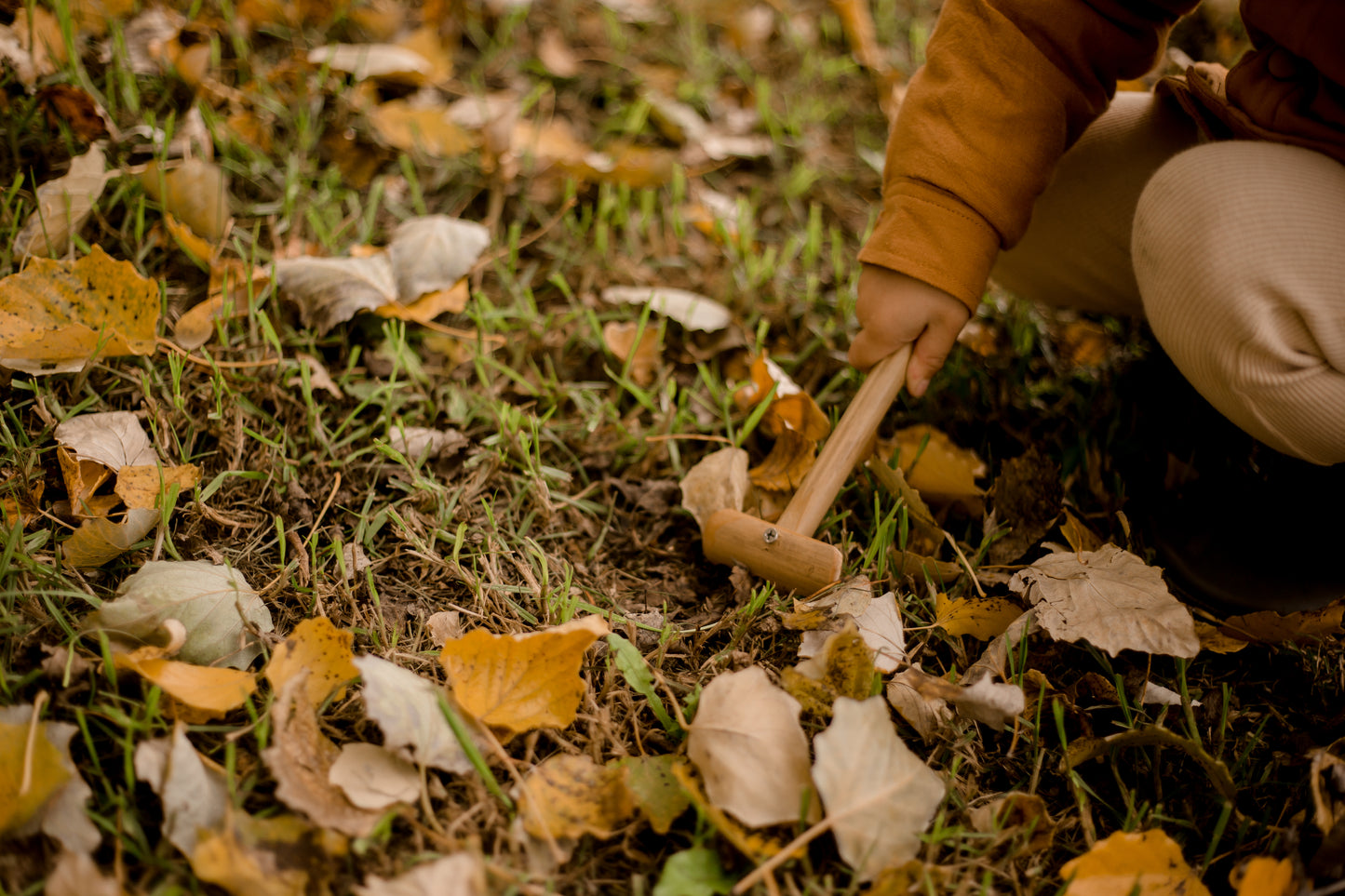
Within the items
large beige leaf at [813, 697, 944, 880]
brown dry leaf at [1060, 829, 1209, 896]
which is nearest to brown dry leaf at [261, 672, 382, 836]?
large beige leaf at [813, 697, 944, 880]

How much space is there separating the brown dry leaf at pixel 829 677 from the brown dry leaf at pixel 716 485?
29cm

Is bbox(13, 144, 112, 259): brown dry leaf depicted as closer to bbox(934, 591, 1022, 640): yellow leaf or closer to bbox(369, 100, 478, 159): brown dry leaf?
bbox(369, 100, 478, 159): brown dry leaf

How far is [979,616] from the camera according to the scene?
3.56 feet

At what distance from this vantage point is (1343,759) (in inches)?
36.8

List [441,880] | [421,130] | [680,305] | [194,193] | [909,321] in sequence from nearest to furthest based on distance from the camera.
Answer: [441,880], [909,321], [194,193], [680,305], [421,130]

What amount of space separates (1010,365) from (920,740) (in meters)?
0.78

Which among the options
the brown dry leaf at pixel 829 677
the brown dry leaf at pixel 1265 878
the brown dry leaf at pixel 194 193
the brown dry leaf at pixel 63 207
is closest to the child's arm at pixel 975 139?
the brown dry leaf at pixel 829 677

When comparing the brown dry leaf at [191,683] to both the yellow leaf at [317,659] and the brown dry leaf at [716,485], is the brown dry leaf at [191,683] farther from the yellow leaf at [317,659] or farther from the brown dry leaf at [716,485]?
the brown dry leaf at [716,485]

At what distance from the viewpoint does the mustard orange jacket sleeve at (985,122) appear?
3.86 feet

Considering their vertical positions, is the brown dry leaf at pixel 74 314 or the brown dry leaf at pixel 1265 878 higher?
the brown dry leaf at pixel 74 314

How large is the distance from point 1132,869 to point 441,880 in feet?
2.16

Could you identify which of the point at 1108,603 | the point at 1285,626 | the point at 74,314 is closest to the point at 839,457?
the point at 1108,603

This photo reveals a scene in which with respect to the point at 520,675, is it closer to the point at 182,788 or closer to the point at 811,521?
the point at 182,788

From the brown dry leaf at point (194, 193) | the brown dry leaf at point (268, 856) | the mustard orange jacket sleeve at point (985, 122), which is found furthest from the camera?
the brown dry leaf at point (194, 193)
